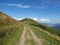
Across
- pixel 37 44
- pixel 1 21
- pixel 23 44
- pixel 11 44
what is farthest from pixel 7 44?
pixel 1 21

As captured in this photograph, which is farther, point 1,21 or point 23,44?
point 1,21

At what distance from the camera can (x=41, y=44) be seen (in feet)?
97.1

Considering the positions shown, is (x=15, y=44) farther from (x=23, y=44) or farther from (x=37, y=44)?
(x=37, y=44)

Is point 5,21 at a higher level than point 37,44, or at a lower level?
higher

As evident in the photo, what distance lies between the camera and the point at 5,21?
240 feet

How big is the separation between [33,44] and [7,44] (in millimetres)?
4129

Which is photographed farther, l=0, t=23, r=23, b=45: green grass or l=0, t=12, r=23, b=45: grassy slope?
l=0, t=12, r=23, b=45: grassy slope

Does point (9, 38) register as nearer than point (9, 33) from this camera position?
Yes

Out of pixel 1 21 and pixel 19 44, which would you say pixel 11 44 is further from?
pixel 1 21

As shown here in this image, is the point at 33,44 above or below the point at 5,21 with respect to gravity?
below

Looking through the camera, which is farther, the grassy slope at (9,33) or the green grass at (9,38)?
the grassy slope at (9,33)

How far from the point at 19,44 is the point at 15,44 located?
64 cm

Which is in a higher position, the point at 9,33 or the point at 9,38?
the point at 9,33

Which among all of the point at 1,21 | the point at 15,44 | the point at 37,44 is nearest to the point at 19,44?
the point at 15,44
